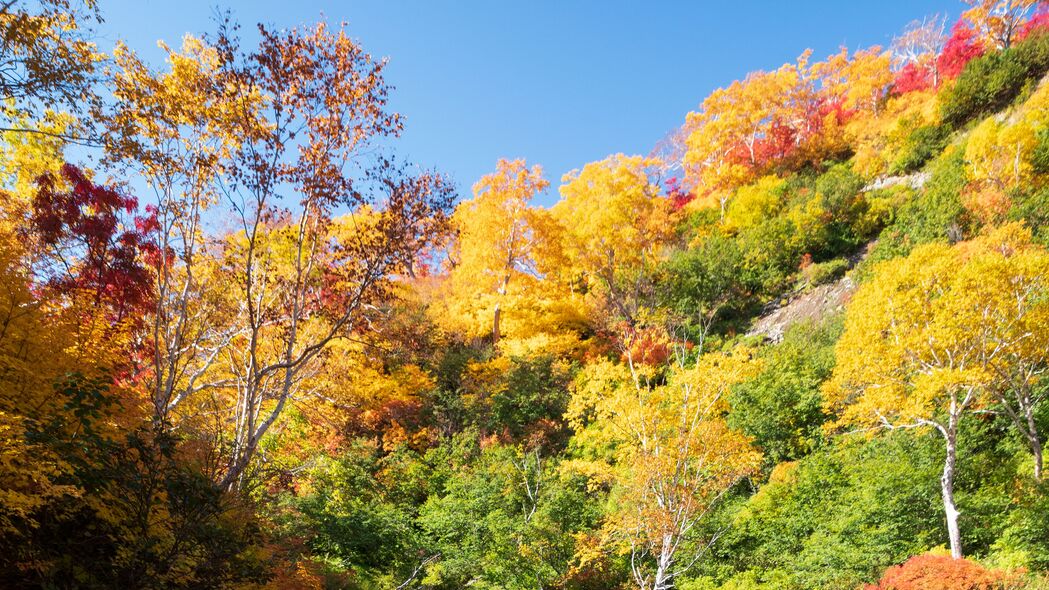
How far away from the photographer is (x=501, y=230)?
18.2m

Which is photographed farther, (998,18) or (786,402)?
(998,18)

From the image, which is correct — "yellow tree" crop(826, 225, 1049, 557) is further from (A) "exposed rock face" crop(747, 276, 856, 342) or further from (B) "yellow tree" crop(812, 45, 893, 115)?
(B) "yellow tree" crop(812, 45, 893, 115)

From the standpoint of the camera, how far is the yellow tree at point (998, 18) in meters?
24.3

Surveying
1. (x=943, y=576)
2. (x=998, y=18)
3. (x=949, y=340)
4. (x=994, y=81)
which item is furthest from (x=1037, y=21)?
(x=943, y=576)

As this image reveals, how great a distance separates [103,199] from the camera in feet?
23.8

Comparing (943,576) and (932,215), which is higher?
(932,215)

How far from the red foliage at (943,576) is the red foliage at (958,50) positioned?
29.0 metres

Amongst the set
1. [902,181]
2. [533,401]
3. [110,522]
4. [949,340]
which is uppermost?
[902,181]

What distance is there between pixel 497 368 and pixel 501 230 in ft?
17.1

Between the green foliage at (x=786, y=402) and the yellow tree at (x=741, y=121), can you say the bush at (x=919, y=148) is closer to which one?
the yellow tree at (x=741, y=121)

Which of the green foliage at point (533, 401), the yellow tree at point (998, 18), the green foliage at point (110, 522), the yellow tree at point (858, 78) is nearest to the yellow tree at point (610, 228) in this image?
the green foliage at point (533, 401)

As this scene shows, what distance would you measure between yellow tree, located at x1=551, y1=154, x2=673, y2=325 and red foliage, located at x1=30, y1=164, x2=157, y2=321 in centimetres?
1354

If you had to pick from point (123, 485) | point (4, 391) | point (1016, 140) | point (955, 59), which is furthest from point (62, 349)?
point (955, 59)

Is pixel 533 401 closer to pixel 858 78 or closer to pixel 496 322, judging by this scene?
pixel 496 322
